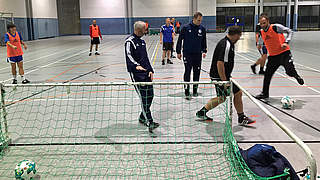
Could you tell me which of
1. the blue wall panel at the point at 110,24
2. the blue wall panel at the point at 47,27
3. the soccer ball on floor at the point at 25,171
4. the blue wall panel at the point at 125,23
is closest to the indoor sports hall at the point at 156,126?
the soccer ball on floor at the point at 25,171

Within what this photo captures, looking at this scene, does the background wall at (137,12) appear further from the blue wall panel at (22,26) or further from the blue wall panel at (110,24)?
the blue wall panel at (22,26)

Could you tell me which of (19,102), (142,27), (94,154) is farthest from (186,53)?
(19,102)

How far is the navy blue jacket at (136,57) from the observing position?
5406 mm

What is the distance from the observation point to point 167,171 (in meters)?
4.02

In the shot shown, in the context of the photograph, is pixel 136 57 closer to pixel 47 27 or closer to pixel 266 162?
pixel 266 162

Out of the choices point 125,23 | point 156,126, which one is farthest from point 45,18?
point 156,126

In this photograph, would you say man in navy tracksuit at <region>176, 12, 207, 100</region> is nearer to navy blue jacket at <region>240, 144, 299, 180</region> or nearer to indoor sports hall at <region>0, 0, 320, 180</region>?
indoor sports hall at <region>0, 0, 320, 180</region>

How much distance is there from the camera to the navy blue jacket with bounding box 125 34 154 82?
5.41 meters

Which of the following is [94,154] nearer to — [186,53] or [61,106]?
[61,106]

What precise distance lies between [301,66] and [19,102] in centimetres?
1094

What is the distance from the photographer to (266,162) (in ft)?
11.9

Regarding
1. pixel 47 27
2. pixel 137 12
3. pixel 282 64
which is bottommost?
pixel 282 64

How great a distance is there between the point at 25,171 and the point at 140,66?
2.55 metres

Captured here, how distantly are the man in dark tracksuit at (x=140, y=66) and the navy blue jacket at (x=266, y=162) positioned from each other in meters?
2.17
